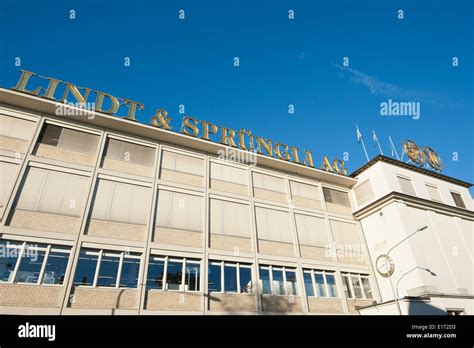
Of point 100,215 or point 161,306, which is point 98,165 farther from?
point 161,306

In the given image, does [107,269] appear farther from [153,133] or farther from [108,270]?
[153,133]

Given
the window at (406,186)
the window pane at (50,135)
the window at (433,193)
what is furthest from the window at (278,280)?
the window at (433,193)

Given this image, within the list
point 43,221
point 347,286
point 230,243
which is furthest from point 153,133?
point 347,286

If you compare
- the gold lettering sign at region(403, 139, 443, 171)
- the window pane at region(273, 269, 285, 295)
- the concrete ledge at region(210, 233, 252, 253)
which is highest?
the gold lettering sign at region(403, 139, 443, 171)

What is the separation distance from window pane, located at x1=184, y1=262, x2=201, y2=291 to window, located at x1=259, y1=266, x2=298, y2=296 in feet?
13.2

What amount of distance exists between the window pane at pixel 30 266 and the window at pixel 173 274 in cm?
499

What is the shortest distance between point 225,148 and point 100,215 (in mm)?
9829

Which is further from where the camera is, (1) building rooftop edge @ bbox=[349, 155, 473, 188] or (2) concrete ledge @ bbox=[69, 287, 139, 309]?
(1) building rooftop edge @ bbox=[349, 155, 473, 188]

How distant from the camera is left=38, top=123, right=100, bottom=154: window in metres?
16.8

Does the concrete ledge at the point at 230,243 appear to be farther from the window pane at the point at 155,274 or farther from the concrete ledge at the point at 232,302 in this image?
the window pane at the point at 155,274

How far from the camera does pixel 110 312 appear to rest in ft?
43.3

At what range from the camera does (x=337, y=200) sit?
24.9m

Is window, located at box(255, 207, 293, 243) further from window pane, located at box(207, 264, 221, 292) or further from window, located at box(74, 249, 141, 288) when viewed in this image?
window, located at box(74, 249, 141, 288)

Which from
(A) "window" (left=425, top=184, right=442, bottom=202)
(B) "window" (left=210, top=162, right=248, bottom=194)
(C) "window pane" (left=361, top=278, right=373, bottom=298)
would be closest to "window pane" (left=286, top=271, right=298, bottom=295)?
(C) "window pane" (left=361, top=278, right=373, bottom=298)
